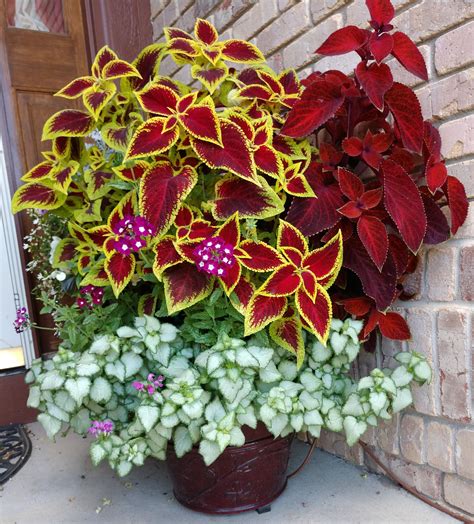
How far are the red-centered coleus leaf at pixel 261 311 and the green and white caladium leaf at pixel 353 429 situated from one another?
24 cm

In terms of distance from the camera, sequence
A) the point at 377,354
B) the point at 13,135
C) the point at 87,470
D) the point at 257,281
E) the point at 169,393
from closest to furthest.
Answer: the point at 169,393 → the point at 257,281 → the point at 377,354 → the point at 87,470 → the point at 13,135

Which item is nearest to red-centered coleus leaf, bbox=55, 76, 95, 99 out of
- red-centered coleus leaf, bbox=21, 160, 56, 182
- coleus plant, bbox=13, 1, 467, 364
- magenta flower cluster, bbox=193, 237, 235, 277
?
coleus plant, bbox=13, 1, 467, 364

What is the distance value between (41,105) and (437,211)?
1413mm

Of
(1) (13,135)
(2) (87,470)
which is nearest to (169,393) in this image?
(2) (87,470)

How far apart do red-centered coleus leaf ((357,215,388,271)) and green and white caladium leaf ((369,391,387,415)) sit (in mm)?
234

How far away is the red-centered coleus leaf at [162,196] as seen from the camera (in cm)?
87

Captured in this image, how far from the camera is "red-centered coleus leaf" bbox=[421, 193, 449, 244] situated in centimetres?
93

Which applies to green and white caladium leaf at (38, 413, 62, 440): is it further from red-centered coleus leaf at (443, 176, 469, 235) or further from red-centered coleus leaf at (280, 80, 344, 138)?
red-centered coleus leaf at (443, 176, 469, 235)

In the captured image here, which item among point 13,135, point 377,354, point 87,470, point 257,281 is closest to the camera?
point 257,281

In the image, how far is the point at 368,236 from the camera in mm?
920

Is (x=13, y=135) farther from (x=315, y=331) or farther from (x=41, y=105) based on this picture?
(x=315, y=331)

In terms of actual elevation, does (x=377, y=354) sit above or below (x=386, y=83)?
below

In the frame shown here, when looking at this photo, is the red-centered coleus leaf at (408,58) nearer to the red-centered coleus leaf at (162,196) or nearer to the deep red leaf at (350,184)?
the deep red leaf at (350,184)

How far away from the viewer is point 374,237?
3.01ft
